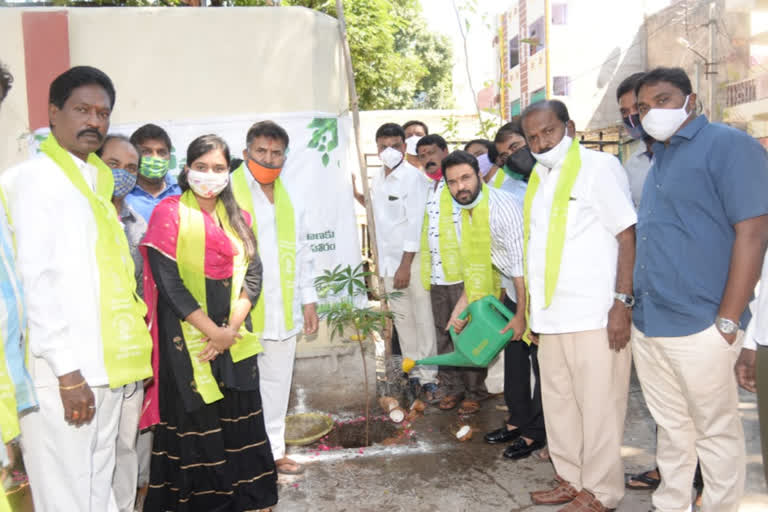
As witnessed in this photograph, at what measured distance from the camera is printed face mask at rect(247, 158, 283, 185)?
3.36 m

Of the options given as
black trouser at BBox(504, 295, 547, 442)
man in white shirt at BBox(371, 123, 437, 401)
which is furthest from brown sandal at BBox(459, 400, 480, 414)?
black trouser at BBox(504, 295, 547, 442)

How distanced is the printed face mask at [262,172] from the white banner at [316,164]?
46.0 inches

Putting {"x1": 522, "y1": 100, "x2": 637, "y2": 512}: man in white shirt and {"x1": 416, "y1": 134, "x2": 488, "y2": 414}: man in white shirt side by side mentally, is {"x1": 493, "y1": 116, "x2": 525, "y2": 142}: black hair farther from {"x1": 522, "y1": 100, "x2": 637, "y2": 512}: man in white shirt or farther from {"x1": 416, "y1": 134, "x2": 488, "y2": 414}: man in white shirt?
{"x1": 522, "y1": 100, "x2": 637, "y2": 512}: man in white shirt

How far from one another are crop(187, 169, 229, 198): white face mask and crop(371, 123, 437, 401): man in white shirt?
219 centimetres

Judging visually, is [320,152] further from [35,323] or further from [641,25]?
[641,25]

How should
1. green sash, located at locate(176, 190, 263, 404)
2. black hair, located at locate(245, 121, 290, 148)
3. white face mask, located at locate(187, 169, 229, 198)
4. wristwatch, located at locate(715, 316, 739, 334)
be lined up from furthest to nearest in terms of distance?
black hair, located at locate(245, 121, 290, 148) < white face mask, located at locate(187, 169, 229, 198) < green sash, located at locate(176, 190, 263, 404) < wristwatch, located at locate(715, 316, 739, 334)

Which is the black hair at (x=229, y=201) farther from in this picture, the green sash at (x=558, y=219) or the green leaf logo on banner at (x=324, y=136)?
the green leaf logo on banner at (x=324, y=136)

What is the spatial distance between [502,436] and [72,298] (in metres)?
2.83

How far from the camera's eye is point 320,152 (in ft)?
15.5

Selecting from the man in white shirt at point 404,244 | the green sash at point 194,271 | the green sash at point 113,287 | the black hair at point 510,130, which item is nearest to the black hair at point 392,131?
the man in white shirt at point 404,244

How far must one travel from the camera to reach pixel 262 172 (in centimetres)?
337

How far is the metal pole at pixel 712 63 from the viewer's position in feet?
41.3

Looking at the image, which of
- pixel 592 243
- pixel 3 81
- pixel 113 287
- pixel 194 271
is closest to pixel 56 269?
pixel 113 287

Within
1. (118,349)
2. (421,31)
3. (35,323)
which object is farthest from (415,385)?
(421,31)
